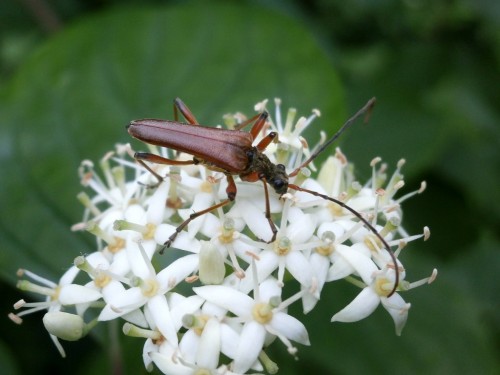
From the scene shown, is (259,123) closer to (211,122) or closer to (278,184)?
(278,184)

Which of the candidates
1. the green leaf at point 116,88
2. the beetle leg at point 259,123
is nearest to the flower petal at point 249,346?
the beetle leg at point 259,123

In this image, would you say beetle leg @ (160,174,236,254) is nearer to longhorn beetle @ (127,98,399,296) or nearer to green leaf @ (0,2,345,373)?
longhorn beetle @ (127,98,399,296)

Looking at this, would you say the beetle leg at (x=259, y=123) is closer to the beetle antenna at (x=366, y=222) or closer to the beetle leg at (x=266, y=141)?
the beetle leg at (x=266, y=141)

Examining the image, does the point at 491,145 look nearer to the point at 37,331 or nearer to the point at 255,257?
the point at 255,257

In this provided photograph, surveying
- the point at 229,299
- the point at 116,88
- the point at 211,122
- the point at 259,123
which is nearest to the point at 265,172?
the point at 259,123

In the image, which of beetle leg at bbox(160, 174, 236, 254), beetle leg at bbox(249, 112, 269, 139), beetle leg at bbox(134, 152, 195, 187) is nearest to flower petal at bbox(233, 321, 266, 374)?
beetle leg at bbox(160, 174, 236, 254)

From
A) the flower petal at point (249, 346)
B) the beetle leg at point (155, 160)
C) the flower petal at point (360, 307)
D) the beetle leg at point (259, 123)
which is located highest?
the beetle leg at point (155, 160)

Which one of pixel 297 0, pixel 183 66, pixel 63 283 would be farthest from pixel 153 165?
pixel 297 0
